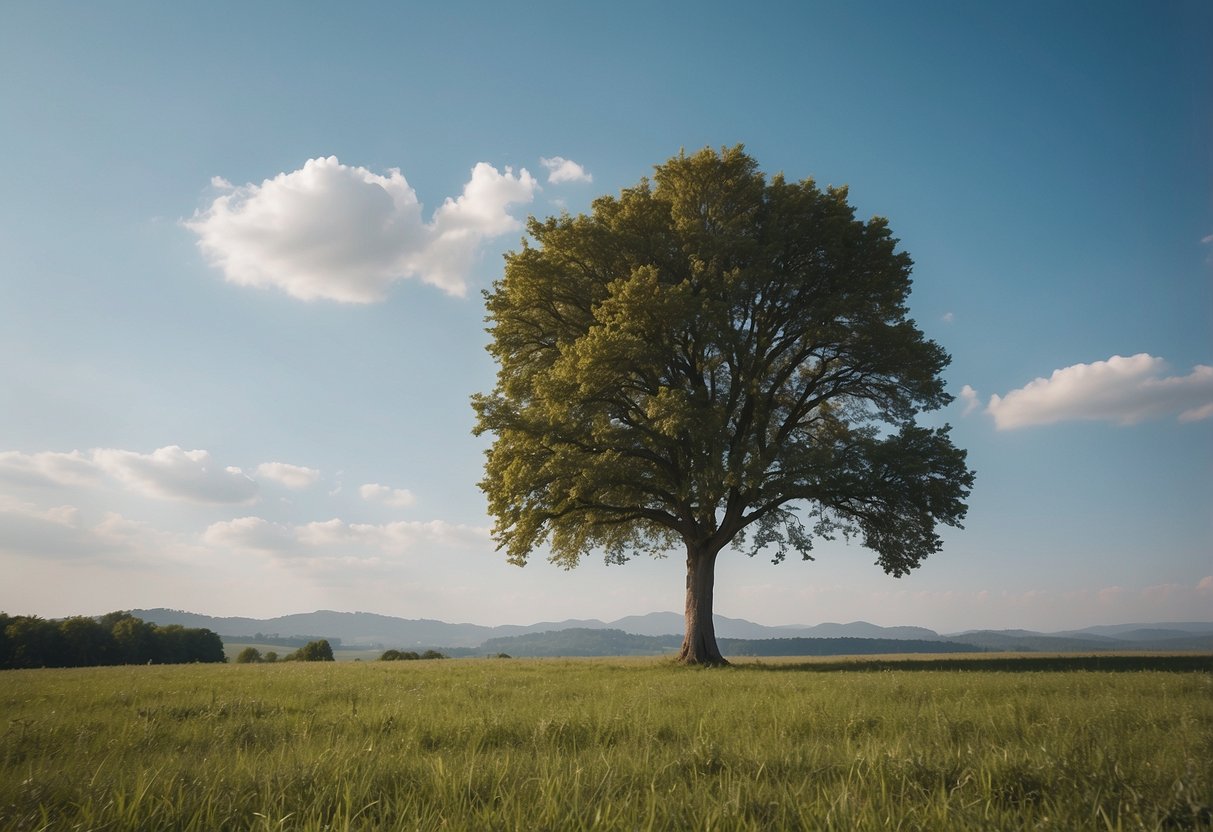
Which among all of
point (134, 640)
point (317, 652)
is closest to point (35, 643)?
point (134, 640)

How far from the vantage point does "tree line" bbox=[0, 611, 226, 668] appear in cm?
4503

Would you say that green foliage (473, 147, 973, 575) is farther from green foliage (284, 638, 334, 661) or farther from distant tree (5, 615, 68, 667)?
distant tree (5, 615, 68, 667)

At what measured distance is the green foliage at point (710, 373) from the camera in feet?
65.0

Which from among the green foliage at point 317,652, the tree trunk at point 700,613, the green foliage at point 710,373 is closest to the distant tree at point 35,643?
the green foliage at point 317,652

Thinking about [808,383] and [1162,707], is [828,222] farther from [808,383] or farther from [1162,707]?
[1162,707]

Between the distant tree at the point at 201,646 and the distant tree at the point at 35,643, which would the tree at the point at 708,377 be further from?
the distant tree at the point at 201,646

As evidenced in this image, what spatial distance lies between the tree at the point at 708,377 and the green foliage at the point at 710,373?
→ 7cm

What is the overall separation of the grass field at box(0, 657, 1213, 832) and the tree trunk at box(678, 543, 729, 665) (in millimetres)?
14582

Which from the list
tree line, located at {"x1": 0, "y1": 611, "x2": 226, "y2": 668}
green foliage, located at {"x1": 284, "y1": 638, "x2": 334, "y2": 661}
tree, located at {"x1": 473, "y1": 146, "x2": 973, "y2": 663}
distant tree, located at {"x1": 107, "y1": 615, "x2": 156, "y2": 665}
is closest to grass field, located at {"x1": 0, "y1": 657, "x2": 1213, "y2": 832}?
tree, located at {"x1": 473, "y1": 146, "x2": 973, "y2": 663}

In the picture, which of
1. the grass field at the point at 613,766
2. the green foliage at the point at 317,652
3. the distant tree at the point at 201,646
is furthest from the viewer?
the distant tree at the point at 201,646

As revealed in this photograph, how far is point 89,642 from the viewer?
49594 millimetres

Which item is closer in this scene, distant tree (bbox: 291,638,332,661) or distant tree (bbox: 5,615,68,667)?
distant tree (bbox: 291,638,332,661)

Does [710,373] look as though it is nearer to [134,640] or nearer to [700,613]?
[700,613]

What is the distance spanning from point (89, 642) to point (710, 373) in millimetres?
56683
